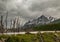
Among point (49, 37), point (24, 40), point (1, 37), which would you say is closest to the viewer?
point (24, 40)

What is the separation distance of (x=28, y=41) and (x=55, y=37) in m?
21.0

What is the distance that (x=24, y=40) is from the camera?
89.1 m

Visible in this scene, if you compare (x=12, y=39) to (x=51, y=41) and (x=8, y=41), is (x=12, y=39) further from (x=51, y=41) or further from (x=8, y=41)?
(x=51, y=41)

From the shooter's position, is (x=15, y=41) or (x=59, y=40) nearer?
(x=15, y=41)

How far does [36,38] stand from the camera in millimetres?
96062

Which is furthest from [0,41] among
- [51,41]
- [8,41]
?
[51,41]

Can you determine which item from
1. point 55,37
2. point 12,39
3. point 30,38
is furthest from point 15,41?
point 55,37

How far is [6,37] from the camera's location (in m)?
94.0

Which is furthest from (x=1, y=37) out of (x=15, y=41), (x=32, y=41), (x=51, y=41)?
(x=51, y=41)

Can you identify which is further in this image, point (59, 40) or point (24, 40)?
point (59, 40)

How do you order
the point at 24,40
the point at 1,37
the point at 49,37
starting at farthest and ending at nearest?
the point at 49,37 < the point at 1,37 < the point at 24,40

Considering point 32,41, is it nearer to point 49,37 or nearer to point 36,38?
point 36,38

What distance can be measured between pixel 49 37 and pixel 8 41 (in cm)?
2297

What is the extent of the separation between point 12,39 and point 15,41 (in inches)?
71.7
